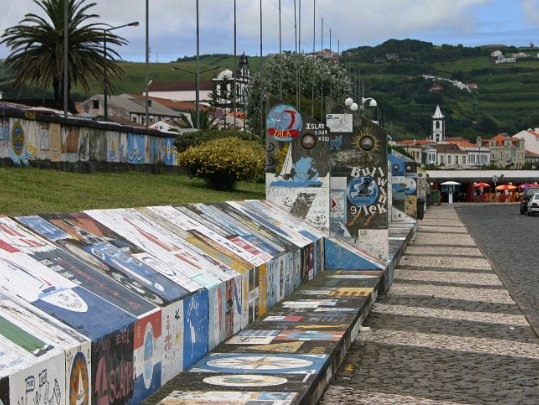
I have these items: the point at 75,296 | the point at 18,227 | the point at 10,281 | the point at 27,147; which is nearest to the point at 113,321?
the point at 75,296

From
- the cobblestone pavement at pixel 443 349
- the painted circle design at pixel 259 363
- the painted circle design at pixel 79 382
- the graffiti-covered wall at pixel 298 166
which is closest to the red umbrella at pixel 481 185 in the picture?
the cobblestone pavement at pixel 443 349

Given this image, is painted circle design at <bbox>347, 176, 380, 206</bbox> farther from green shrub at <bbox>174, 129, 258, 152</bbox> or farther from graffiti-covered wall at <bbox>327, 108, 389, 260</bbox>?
green shrub at <bbox>174, 129, 258, 152</bbox>

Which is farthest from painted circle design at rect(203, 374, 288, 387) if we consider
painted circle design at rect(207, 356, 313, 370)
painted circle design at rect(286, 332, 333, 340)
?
painted circle design at rect(286, 332, 333, 340)

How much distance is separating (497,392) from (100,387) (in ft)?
12.4

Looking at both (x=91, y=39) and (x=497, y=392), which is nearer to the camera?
(x=497, y=392)

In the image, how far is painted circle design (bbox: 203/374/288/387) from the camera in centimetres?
693

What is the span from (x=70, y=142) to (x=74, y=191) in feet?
20.4

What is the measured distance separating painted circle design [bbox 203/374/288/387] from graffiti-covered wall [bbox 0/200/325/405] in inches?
13.1

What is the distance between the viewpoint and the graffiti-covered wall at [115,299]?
5.15 metres

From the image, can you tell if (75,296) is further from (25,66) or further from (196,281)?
(25,66)

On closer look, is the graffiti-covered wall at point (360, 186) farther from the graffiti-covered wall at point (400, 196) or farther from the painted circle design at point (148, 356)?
the graffiti-covered wall at point (400, 196)

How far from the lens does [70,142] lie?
22219 millimetres

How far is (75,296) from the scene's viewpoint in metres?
6.16

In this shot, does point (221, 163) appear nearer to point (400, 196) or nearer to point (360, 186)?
point (360, 186)
